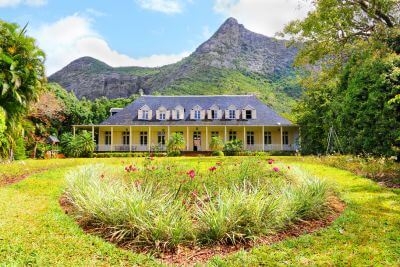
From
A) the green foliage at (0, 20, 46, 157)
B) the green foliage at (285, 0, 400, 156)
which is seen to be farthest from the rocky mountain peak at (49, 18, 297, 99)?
the green foliage at (0, 20, 46, 157)

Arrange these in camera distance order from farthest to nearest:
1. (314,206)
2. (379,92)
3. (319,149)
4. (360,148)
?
(319,149) < (360,148) < (379,92) < (314,206)

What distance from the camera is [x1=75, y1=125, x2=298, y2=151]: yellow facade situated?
36.9m

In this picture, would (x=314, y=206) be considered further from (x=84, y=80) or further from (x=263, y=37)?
(x=84, y=80)

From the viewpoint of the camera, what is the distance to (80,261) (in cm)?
465

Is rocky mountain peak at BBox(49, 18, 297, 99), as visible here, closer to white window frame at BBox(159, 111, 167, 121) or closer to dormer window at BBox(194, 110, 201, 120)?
white window frame at BBox(159, 111, 167, 121)

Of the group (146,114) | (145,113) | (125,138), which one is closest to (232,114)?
(146,114)

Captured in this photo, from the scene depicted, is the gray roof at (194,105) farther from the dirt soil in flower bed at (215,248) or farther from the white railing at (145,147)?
the dirt soil in flower bed at (215,248)

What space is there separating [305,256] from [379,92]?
430 inches

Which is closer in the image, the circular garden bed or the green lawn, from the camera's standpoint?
the green lawn

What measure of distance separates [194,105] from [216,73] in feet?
115

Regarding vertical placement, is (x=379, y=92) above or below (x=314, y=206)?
above

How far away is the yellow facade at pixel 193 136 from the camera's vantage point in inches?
1454

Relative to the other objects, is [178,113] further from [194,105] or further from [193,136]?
[193,136]

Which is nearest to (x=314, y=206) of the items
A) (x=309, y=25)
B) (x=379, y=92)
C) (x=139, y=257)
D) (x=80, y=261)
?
(x=139, y=257)
